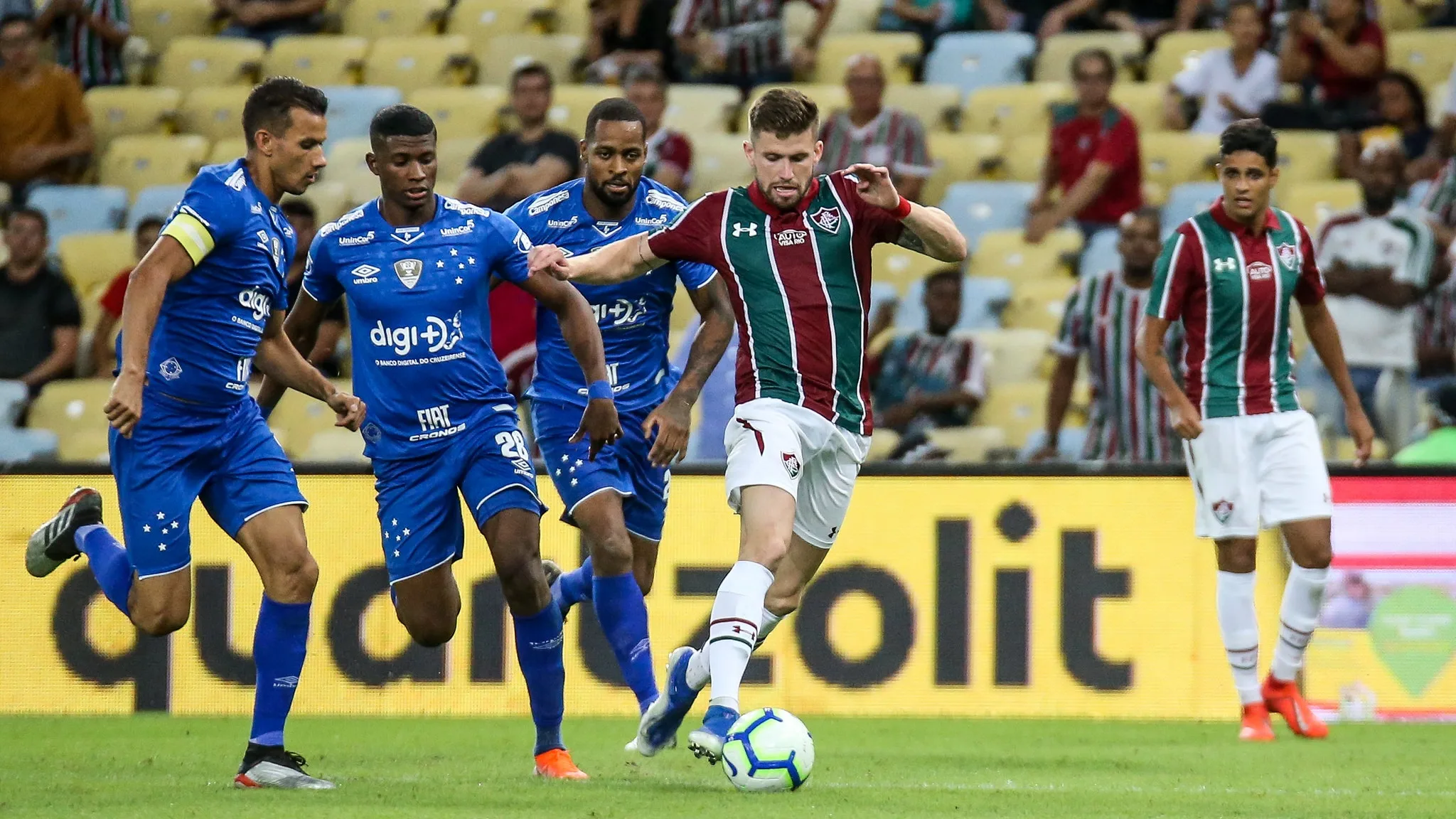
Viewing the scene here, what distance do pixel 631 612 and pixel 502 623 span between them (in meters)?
2.31

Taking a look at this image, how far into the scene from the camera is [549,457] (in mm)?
7426

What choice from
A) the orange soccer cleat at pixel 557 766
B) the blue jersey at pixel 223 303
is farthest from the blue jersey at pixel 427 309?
the orange soccer cleat at pixel 557 766

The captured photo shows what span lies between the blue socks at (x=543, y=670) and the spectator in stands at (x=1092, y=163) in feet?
21.7

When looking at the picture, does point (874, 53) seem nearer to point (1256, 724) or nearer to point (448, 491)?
point (1256, 724)

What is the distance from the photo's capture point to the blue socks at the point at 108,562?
22.8 ft

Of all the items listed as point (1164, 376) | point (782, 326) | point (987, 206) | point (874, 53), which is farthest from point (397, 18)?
point (782, 326)

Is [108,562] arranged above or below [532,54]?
below

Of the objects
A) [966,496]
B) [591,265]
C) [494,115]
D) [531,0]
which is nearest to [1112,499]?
[966,496]

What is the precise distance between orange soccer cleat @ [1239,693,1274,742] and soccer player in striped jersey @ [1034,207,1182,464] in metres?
2.05

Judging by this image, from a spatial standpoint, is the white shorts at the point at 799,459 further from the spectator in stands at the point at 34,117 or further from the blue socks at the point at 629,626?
the spectator in stands at the point at 34,117

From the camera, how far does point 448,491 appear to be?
6770mm

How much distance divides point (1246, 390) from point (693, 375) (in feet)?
9.36

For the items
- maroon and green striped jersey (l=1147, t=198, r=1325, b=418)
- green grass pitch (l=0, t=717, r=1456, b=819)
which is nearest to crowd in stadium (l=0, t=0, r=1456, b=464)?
maroon and green striped jersey (l=1147, t=198, r=1325, b=418)

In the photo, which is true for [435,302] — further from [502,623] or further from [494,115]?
[494,115]
